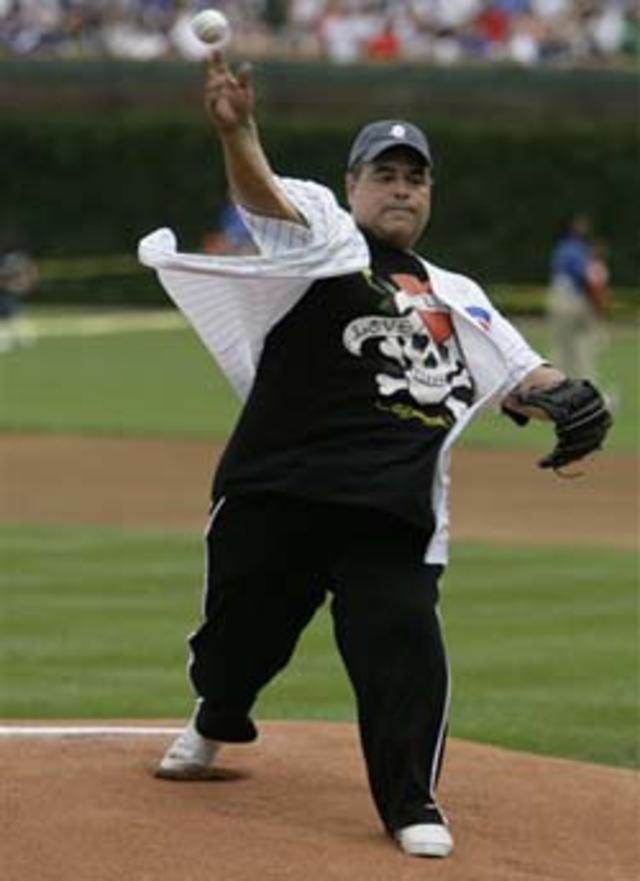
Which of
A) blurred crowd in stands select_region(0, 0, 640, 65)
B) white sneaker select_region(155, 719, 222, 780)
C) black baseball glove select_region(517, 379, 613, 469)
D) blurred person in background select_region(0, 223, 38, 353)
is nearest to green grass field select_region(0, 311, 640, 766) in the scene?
white sneaker select_region(155, 719, 222, 780)

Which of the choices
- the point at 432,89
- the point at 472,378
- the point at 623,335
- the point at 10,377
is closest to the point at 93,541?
the point at 472,378

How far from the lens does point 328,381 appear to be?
7.05 m

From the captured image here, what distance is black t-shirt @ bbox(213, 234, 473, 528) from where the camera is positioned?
7008mm

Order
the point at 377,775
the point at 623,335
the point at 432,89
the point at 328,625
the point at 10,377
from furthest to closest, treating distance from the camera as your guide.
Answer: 1. the point at 432,89
2. the point at 623,335
3. the point at 10,377
4. the point at 328,625
5. the point at 377,775

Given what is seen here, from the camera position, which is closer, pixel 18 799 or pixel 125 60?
pixel 18 799

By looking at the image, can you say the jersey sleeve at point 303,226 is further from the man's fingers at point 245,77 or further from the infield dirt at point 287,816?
the infield dirt at point 287,816

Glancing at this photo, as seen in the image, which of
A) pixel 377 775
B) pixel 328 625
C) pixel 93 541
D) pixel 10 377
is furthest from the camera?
pixel 10 377

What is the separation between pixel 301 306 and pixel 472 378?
583mm

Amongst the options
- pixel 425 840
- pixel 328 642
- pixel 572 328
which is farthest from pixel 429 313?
pixel 572 328

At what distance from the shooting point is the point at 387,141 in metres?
7.04

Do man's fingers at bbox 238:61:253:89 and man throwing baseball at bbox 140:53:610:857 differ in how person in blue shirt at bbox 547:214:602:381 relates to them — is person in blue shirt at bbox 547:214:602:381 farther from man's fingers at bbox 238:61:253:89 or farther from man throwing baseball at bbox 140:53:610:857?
man's fingers at bbox 238:61:253:89

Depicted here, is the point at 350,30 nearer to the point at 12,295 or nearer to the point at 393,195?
the point at 12,295

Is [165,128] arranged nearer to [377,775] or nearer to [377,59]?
[377,59]

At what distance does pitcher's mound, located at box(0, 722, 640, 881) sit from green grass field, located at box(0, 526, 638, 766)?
1332 millimetres
